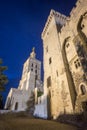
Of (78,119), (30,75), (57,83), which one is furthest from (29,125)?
(30,75)

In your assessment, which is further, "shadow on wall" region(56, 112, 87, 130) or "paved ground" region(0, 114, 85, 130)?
"shadow on wall" region(56, 112, 87, 130)

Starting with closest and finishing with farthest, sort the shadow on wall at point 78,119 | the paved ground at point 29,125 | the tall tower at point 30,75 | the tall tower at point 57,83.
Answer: the paved ground at point 29,125
the shadow on wall at point 78,119
the tall tower at point 57,83
the tall tower at point 30,75

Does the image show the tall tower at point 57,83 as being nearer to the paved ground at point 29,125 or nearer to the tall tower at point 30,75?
the paved ground at point 29,125

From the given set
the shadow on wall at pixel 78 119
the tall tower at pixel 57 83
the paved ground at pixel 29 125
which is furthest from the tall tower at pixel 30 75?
the paved ground at pixel 29 125

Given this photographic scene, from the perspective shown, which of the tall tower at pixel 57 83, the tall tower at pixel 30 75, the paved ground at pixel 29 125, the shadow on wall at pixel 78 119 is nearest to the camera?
the paved ground at pixel 29 125

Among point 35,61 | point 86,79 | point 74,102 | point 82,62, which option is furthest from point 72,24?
point 35,61

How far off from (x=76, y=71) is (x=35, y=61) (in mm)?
38247

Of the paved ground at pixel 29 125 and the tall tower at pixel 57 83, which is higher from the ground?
the tall tower at pixel 57 83

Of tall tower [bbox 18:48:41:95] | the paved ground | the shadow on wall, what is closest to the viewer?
the paved ground

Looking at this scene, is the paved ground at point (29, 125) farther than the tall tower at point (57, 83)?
No

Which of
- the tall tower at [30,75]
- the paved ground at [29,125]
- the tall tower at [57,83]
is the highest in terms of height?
the tall tower at [30,75]

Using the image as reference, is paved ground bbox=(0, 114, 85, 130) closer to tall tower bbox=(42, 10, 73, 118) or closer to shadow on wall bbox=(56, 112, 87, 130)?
shadow on wall bbox=(56, 112, 87, 130)

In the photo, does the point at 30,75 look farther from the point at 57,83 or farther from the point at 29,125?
the point at 29,125

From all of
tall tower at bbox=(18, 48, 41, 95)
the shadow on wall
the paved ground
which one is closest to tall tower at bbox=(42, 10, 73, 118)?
the shadow on wall
